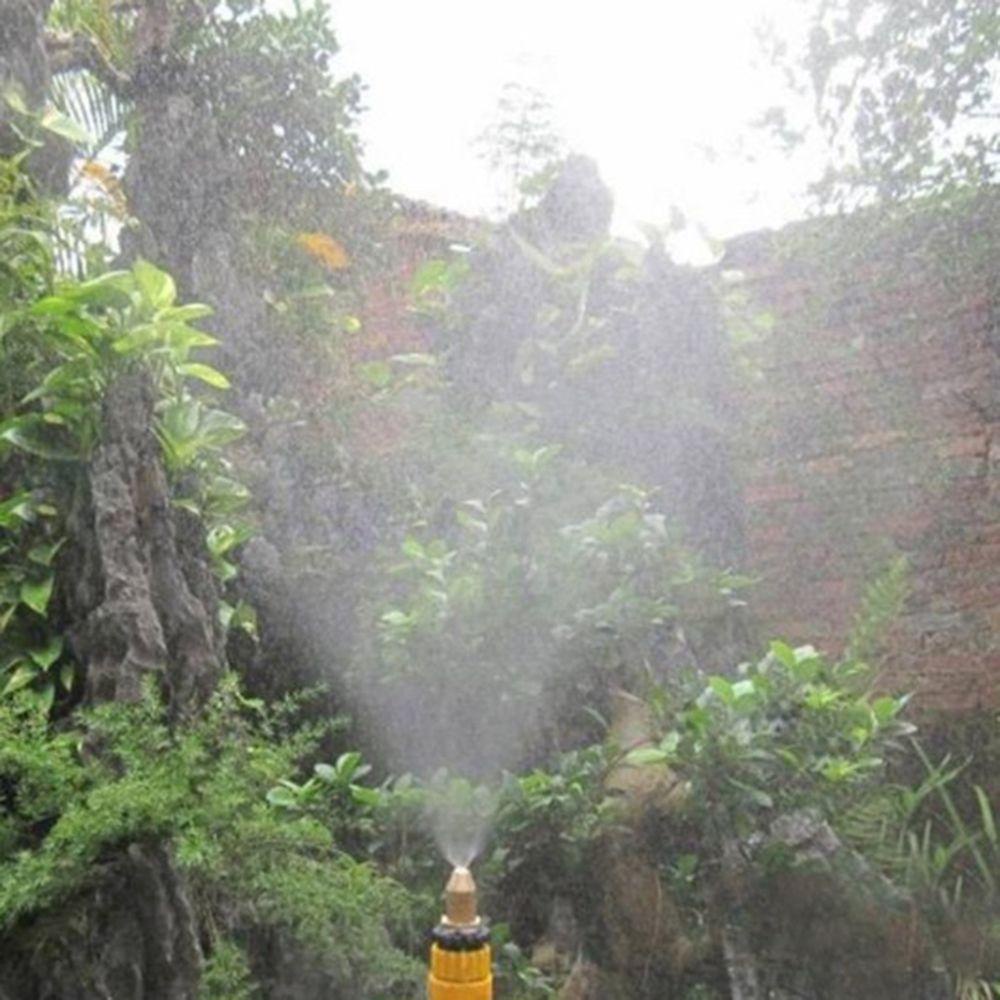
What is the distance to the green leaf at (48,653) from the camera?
115 inches

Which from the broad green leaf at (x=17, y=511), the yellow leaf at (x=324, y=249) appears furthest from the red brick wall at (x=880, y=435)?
the broad green leaf at (x=17, y=511)

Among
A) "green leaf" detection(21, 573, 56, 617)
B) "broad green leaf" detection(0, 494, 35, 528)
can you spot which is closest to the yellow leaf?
"broad green leaf" detection(0, 494, 35, 528)

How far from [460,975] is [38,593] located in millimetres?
1370

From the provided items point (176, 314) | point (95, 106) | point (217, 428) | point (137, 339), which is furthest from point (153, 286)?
point (95, 106)

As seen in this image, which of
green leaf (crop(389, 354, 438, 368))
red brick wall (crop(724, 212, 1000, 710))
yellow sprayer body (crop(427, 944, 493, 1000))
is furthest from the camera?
green leaf (crop(389, 354, 438, 368))

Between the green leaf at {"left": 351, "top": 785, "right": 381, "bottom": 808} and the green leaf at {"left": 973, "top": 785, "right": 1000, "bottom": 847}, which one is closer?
the green leaf at {"left": 351, "top": 785, "right": 381, "bottom": 808}

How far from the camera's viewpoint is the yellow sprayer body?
240 cm

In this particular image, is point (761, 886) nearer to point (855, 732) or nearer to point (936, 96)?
point (855, 732)

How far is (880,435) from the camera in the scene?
4859 millimetres

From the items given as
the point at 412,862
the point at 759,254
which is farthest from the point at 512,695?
the point at 759,254

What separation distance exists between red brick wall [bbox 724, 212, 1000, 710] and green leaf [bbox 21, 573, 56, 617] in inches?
114

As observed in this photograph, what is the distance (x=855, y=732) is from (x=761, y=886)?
518 mm

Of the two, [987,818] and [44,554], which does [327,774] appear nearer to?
[44,554]

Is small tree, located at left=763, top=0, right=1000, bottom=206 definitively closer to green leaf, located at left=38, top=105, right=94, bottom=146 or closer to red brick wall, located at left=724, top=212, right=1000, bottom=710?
red brick wall, located at left=724, top=212, right=1000, bottom=710
